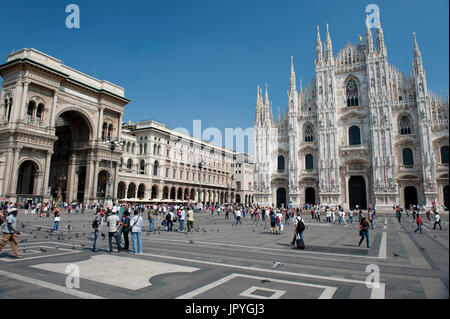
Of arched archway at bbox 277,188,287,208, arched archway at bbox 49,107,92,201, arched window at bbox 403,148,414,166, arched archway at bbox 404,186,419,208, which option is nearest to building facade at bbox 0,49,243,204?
arched archway at bbox 49,107,92,201

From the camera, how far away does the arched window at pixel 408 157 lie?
125 feet

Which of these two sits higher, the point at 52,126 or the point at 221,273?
the point at 52,126

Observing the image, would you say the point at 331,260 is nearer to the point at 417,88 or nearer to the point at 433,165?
the point at 433,165

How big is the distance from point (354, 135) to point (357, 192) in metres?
8.43

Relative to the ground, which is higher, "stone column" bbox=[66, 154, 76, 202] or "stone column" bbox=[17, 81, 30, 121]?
"stone column" bbox=[17, 81, 30, 121]

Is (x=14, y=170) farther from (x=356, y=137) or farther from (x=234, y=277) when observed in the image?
(x=356, y=137)

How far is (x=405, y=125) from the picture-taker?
3916 centimetres

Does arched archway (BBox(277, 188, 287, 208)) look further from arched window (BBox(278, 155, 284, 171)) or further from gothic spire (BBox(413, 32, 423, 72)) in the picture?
gothic spire (BBox(413, 32, 423, 72))

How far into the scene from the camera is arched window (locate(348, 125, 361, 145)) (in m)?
41.8

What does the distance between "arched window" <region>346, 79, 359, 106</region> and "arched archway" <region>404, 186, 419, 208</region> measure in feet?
46.2

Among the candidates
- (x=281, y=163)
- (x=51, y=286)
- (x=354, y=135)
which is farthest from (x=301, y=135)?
(x=51, y=286)

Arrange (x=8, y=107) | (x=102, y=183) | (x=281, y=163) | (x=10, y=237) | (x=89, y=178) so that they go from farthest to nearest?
(x=281, y=163), (x=102, y=183), (x=89, y=178), (x=8, y=107), (x=10, y=237)

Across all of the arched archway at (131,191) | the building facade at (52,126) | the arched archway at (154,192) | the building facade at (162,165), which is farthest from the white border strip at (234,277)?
the arched archway at (154,192)

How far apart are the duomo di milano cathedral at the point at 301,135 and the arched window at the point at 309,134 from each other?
0.51 feet
